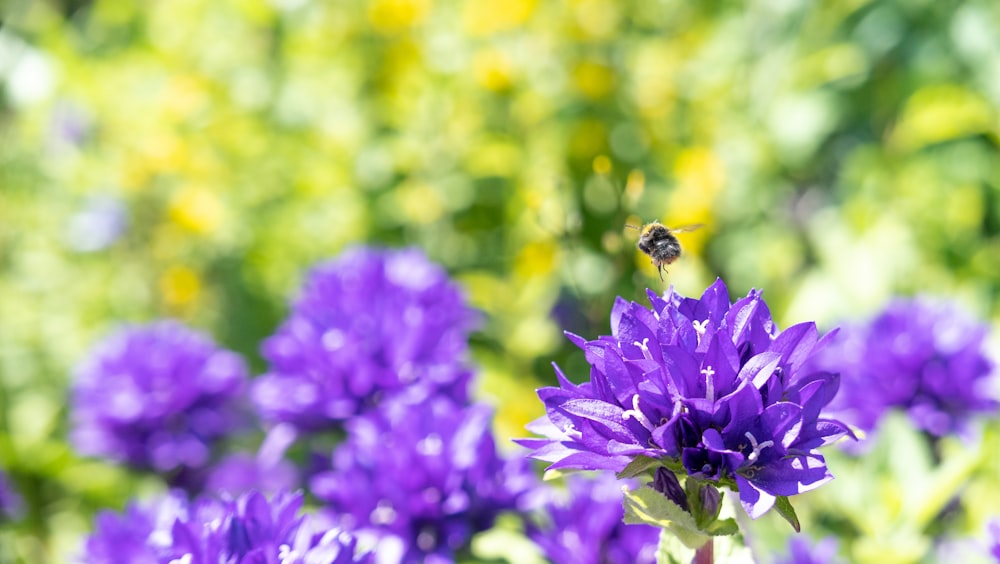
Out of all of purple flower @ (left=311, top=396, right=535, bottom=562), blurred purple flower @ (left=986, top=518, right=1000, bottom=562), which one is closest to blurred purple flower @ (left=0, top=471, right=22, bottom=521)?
purple flower @ (left=311, top=396, right=535, bottom=562)

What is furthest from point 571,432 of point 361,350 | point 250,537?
point 361,350

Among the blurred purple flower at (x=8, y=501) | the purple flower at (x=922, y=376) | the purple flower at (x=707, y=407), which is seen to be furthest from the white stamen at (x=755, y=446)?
the blurred purple flower at (x=8, y=501)

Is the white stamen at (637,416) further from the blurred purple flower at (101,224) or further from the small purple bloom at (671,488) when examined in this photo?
the blurred purple flower at (101,224)

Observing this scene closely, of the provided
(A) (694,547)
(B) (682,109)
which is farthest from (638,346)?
(B) (682,109)

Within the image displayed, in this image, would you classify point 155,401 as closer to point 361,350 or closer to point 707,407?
point 361,350

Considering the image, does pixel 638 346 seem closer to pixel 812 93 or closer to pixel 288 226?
pixel 288 226

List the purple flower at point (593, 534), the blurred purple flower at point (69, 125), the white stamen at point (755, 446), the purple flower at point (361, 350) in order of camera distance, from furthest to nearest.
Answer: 1. the blurred purple flower at point (69, 125)
2. the purple flower at point (361, 350)
3. the purple flower at point (593, 534)
4. the white stamen at point (755, 446)

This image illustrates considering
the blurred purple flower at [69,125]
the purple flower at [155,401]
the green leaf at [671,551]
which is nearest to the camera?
the green leaf at [671,551]

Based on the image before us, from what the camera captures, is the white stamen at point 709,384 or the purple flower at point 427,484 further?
the purple flower at point 427,484
